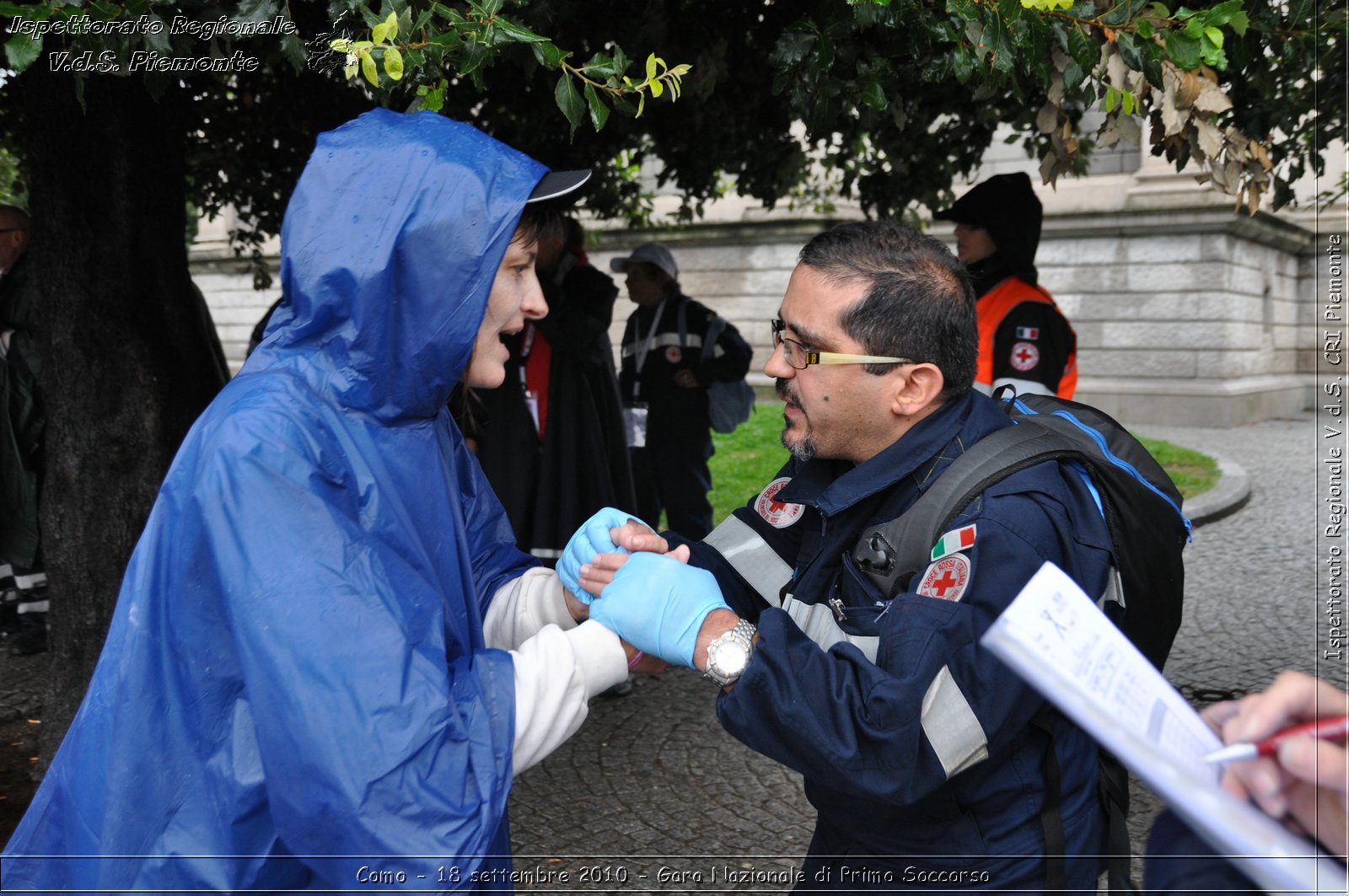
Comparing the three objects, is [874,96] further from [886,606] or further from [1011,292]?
[1011,292]

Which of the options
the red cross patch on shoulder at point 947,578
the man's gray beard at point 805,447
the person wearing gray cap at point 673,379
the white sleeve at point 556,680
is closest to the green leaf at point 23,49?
the white sleeve at point 556,680

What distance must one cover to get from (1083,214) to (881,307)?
14.8m

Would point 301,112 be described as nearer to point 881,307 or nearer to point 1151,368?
point 881,307

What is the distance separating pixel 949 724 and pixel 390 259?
42.6 inches

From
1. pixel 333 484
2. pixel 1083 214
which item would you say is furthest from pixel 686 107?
pixel 1083 214

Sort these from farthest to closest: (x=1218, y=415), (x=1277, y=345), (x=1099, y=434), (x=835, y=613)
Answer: (x=1277, y=345) → (x=1218, y=415) → (x=1099, y=434) → (x=835, y=613)

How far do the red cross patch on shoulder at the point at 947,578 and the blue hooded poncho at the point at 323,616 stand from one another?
66 centimetres

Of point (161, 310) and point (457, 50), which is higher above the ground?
point (457, 50)

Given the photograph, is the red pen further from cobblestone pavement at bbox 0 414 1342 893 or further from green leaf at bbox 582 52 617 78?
cobblestone pavement at bbox 0 414 1342 893

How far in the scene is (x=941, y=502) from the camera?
1858 mm

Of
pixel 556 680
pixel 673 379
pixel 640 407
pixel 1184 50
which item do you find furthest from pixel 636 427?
pixel 556 680

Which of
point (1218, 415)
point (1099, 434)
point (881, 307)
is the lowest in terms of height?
point (1218, 415)

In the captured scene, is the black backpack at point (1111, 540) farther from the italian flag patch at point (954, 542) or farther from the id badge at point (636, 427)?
the id badge at point (636, 427)

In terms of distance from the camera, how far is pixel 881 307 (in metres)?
2.02
